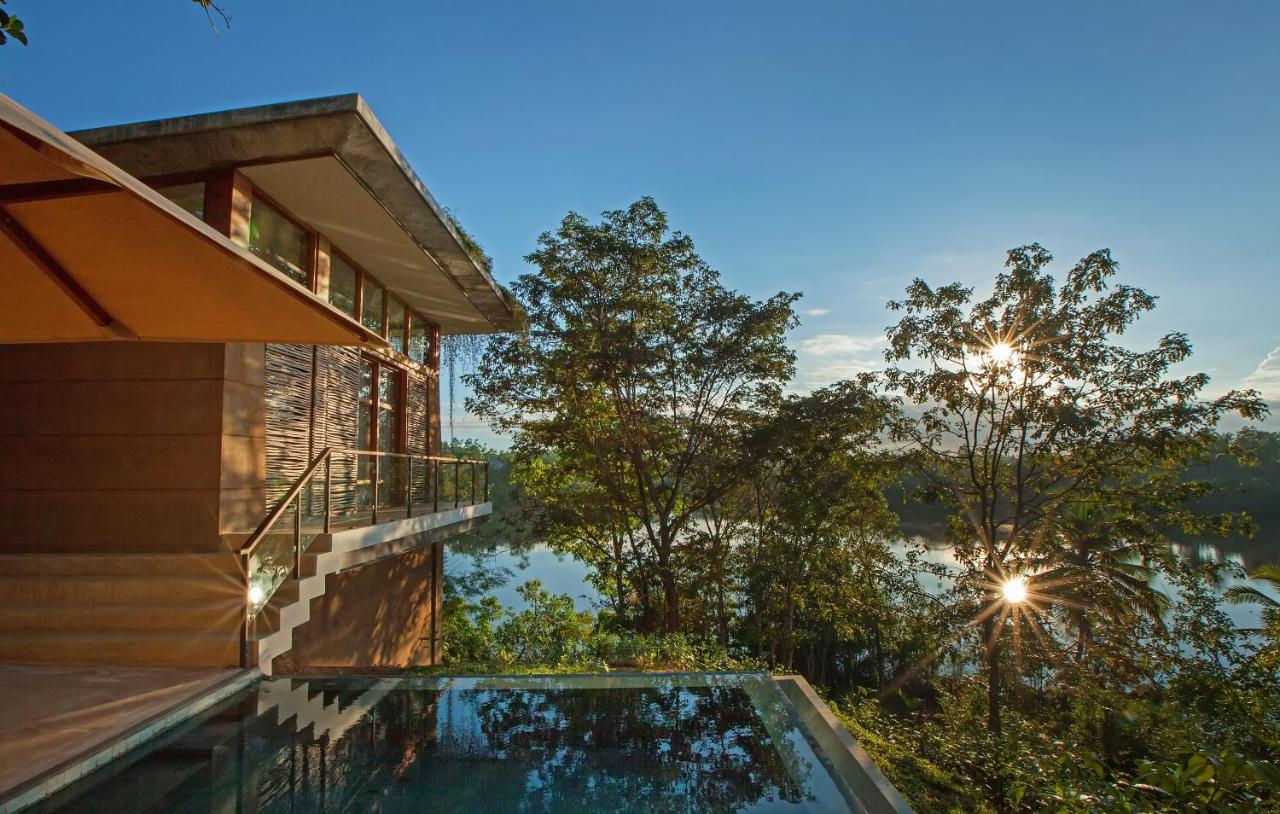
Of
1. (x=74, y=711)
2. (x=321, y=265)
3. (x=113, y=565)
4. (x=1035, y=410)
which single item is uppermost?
(x=321, y=265)

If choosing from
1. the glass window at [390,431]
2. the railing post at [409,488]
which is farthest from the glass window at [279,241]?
the railing post at [409,488]

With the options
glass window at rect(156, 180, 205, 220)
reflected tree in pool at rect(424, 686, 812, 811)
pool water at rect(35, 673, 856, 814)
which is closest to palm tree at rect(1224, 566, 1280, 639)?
reflected tree in pool at rect(424, 686, 812, 811)

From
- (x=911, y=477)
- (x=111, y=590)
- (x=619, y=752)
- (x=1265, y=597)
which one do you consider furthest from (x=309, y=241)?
(x=1265, y=597)

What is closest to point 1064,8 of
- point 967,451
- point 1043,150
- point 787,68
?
point 1043,150

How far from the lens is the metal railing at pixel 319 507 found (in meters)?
5.01

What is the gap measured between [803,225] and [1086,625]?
9.61 meters

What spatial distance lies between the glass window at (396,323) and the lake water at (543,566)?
5736 millimetres

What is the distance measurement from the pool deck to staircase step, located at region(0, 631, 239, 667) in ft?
0.34

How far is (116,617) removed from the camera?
197 inches

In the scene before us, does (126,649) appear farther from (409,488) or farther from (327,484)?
(409,488)

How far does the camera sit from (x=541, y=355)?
1360 cm

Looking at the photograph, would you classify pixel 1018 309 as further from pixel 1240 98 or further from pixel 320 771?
pixel 320 771

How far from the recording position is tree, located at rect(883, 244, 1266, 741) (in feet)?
36.3

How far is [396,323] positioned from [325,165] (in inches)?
177
